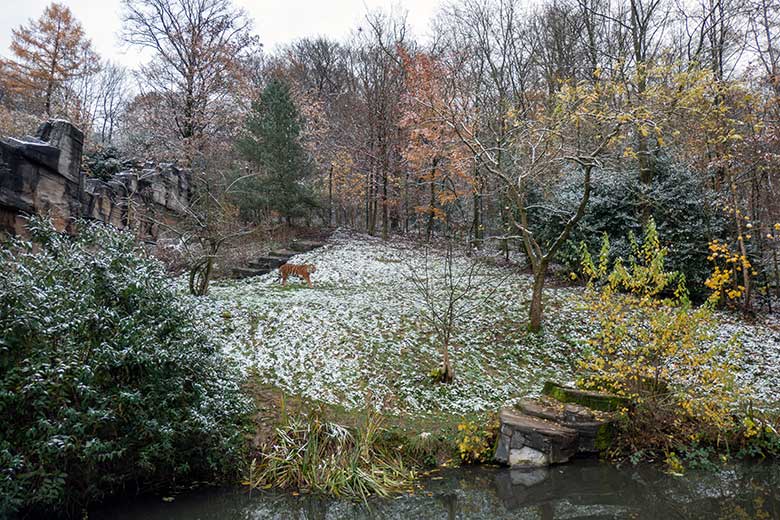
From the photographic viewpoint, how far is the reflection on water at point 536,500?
205 inches

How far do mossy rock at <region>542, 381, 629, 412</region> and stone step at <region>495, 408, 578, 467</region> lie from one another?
606mm

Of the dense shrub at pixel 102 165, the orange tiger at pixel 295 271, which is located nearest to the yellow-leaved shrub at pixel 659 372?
the orange tiger at pixel 295 271

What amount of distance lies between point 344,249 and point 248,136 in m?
5.77


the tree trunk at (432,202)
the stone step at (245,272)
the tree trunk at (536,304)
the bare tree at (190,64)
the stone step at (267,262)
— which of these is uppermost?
the bare tree at (190,64)

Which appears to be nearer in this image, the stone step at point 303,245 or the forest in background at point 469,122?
the forest in background at point 469,122

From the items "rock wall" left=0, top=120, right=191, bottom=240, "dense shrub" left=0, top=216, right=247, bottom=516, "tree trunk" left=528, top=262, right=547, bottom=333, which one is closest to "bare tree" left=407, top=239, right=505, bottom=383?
"tree trunk" left=528, top=262, right=547, bottom=333

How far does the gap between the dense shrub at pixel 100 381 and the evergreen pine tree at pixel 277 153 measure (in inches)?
460

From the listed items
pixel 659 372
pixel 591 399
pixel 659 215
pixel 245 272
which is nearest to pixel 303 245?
pixel 245 272

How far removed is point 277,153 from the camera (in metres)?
17.6

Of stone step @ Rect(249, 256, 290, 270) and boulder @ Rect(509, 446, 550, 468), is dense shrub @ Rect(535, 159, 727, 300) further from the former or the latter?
stone step @ Rect(249, 256, 290, 270)

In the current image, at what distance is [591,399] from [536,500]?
2.03 meters

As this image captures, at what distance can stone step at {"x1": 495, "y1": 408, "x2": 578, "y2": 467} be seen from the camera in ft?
20.9

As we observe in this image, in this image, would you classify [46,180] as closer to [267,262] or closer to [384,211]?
[267,262]

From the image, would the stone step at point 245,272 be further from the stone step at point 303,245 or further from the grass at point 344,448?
the grass at point 344,448
